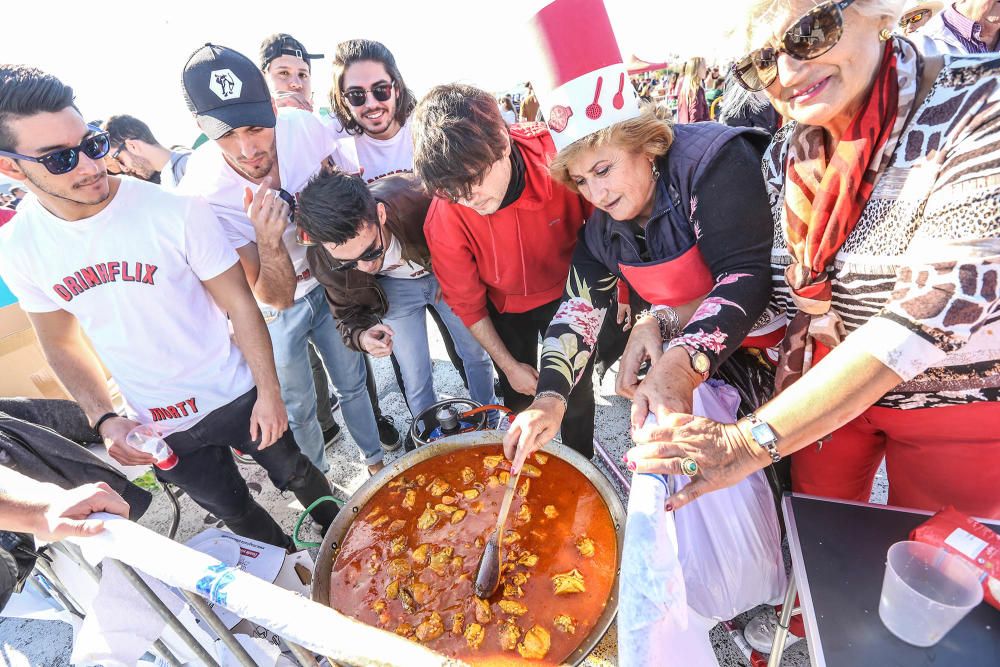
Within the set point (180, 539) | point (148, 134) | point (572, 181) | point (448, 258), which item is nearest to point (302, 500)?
point (180, 539)

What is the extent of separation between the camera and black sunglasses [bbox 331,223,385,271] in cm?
218

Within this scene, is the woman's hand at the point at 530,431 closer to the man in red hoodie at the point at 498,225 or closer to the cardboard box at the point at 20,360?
the man in red hoodie at the point at 498,225

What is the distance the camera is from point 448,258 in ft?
7.25

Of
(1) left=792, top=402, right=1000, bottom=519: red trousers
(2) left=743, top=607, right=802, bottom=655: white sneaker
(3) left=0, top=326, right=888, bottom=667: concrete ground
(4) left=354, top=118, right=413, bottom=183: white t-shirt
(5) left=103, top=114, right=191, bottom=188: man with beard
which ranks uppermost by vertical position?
(5) left=103, top=114, right=191, bottom=188: man with beard

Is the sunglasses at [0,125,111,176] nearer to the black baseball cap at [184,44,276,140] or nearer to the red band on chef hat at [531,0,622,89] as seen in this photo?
the black baseball cap at [184,44,276,140]

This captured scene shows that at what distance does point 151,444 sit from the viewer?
1.97 meters

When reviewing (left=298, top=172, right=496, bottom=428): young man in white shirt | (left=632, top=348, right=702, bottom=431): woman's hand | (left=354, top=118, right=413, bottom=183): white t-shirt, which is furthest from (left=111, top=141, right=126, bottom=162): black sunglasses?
(left=632, top=348, right=702, bottom=431): woman's hand

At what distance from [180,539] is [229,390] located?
5.01 feet

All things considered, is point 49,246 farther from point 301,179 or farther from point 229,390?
point 301,179

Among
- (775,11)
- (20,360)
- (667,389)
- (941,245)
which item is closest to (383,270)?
(667,389)

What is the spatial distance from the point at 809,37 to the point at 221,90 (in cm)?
229

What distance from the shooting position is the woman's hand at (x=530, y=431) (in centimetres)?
166

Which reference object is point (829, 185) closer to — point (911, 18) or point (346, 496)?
point (911, 18)

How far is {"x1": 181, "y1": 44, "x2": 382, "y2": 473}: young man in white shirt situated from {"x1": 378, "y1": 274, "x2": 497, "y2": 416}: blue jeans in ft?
A: 1.17
